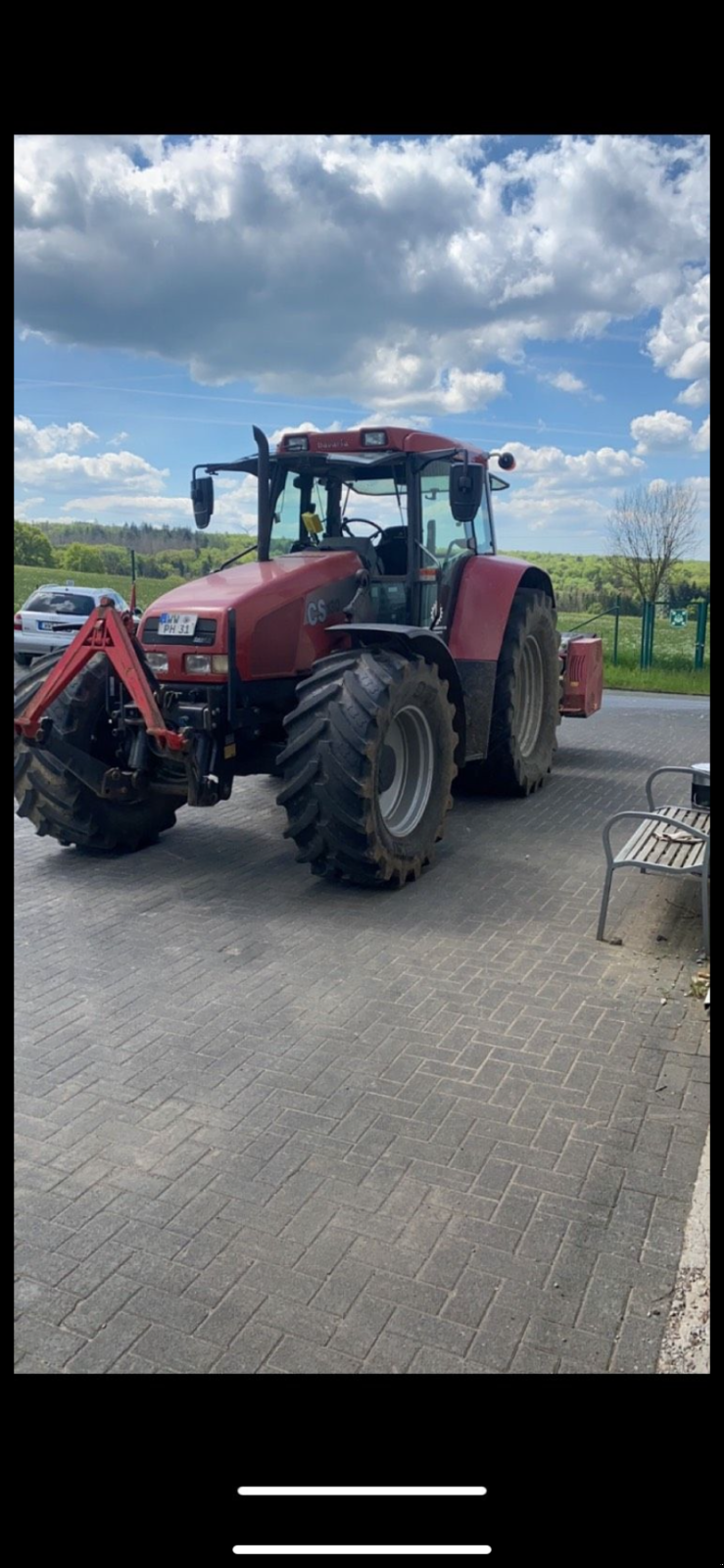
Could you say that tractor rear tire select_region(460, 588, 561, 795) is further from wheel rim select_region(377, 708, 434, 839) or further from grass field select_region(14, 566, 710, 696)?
grass field select_region(14, 566, 710, 696)

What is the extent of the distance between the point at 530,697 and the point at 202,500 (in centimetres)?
344

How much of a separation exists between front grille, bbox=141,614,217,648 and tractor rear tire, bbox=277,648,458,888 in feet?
2.09

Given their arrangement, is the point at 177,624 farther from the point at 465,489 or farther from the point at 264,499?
the point at 465,489

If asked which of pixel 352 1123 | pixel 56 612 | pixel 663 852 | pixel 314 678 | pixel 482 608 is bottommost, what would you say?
pixel 352 1123

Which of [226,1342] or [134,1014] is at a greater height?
[134,1014]

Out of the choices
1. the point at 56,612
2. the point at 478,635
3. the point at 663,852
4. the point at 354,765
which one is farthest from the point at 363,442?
the point at 56,612

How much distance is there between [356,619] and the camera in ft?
24.0

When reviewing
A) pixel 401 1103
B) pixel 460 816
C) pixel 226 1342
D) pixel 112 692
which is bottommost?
pixel 226 1342

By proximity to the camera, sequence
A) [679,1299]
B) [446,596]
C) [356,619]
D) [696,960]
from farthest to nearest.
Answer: [446,596]
[356,619]
[696,960]
[679,1299]

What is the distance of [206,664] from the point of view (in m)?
6.48

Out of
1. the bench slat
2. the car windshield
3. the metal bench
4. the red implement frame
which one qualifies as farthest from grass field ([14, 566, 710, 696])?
the red implement frame

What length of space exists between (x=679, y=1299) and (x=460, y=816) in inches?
218
